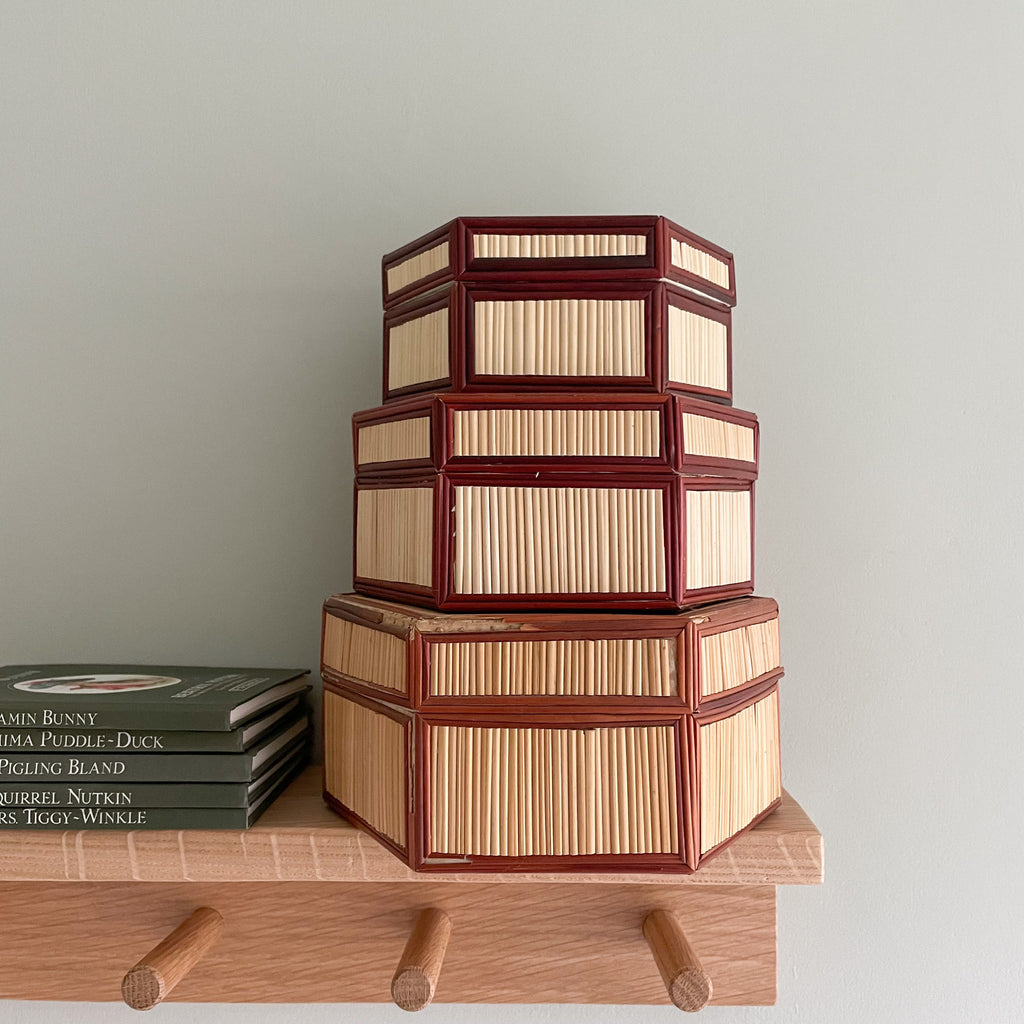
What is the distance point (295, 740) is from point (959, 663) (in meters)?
0.37

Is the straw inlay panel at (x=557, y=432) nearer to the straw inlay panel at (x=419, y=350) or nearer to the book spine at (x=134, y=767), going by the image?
the straw inlay panel at (x=419, y=350)

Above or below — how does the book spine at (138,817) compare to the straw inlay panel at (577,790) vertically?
below

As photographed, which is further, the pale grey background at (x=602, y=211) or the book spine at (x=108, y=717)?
the pale grey background at (x=602, y=211)

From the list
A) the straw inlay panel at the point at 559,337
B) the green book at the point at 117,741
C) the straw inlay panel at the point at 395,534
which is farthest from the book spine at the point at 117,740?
the straw inlay panel at the point at 559,337

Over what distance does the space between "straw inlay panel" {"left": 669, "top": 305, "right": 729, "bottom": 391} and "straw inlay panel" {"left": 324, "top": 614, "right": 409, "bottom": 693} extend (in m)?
0.17

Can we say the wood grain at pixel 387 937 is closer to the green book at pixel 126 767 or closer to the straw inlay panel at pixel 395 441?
the green book at pixel 126 767

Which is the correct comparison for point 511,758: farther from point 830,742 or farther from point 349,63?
point 349,63

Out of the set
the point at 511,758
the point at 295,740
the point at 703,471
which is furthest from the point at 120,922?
the point at 703,471

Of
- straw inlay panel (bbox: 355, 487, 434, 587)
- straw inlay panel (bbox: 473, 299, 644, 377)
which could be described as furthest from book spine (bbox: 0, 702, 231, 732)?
straw inlay panel (bbox: 473, 299, 644, 377)

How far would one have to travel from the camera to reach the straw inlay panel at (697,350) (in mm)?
422

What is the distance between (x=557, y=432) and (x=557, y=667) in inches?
3.9

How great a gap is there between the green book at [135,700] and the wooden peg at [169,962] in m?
0.10

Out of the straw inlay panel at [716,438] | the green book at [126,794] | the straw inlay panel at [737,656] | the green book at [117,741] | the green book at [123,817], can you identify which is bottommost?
the green book at [123,817]

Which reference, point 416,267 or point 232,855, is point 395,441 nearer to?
point 416,267
